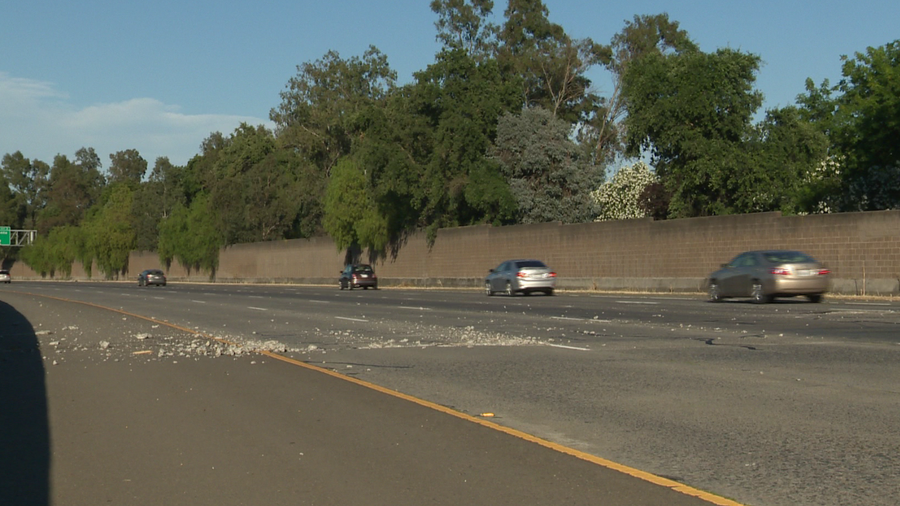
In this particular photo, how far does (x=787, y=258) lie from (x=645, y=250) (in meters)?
15.6

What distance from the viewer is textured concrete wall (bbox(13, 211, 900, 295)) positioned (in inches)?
1324

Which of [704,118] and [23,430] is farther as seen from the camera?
[704,118]

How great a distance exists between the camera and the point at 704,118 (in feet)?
169

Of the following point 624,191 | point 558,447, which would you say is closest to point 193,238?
point 624,191

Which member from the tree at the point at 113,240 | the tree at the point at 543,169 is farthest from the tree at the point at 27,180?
the tree at the point at 543,169

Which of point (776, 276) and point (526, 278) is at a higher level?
point (526, 278)

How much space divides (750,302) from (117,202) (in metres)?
114

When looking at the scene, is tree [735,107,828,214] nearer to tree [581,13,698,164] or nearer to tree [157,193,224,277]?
tree [581,13,698,164]

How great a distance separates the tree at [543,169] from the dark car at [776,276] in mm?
31037

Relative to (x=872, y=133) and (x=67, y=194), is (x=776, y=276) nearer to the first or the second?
(x=872, y=133)

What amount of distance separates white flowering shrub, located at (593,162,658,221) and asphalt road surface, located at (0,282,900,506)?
52.0 meters

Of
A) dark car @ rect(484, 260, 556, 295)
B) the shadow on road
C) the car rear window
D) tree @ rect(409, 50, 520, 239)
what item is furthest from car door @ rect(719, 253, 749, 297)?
tree @ rect(409, 50, 520, 239)

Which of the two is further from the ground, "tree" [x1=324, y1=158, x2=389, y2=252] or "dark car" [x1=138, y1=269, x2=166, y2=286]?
"tree" [x1=324, y1=158, x2=389, y2=252]

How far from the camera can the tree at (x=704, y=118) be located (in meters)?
51.0
